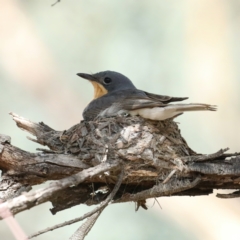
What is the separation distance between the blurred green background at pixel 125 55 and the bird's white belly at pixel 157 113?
122 inches

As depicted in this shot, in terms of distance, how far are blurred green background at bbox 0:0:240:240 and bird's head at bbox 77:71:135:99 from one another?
6.40ft

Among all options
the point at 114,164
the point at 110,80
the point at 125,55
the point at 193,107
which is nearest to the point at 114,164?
the point at 114,164

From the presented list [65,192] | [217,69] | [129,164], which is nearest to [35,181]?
[65,192]

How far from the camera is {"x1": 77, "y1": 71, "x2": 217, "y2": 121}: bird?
4.33 meters

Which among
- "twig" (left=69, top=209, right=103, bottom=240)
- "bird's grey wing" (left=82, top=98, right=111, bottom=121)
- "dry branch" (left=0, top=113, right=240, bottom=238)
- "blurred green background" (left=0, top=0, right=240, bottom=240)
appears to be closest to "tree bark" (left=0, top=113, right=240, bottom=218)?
"dry branch" (left=0, top=113, right=240, bottom=238)

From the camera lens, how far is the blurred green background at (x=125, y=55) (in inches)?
308

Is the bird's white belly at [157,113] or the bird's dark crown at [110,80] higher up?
the bird's dark crown at [110,80]

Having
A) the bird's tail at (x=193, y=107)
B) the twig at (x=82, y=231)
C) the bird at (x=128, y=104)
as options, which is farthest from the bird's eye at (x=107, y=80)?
the twig at (x=82, y=231)

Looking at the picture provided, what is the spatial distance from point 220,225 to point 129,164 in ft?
11.5

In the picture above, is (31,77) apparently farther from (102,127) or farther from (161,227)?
(102,127)

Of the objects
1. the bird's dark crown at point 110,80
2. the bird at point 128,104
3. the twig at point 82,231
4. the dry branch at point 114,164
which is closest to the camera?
the twig at point 82,231

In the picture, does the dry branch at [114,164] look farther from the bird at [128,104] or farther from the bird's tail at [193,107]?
the bird's tail at [193,107]

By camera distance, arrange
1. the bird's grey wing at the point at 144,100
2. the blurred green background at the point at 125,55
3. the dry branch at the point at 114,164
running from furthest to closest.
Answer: the blurred green background at the point at 125,55 → the bird's grey wing at the point at 144,100 → the dry branch at the point at 114,164

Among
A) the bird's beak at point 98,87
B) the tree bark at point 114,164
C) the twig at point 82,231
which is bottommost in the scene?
the twig at point 82,231
